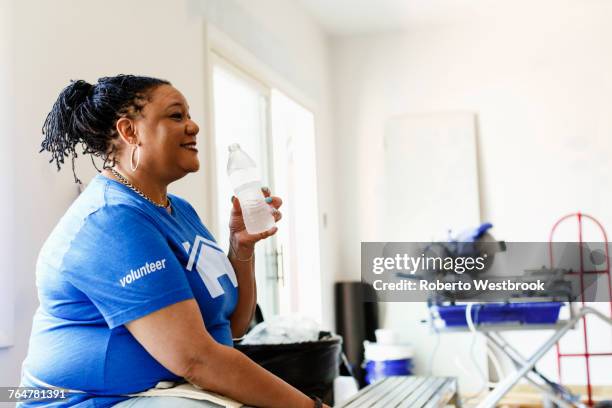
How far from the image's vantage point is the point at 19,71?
6.36ft

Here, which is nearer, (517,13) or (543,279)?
(543,279)

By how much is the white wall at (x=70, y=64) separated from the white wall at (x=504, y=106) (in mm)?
2051

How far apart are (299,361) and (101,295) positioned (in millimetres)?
1248

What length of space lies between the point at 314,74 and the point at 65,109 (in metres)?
3.80

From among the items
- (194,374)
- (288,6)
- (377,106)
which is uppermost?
(288,6)

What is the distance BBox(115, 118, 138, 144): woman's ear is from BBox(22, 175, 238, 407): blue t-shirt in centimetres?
16

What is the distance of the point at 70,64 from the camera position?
7.13 ft

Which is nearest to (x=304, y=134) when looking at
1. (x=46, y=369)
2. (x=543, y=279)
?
(x=543, y=279)

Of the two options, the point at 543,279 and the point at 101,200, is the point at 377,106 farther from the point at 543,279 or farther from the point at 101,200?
the point at 101,200

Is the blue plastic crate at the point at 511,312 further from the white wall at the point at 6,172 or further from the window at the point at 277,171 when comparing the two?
the white wall at the point at 6,172

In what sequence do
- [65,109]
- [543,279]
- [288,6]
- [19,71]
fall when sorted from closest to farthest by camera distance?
[65,109] < [19,71] < [543,279] < [288,6]

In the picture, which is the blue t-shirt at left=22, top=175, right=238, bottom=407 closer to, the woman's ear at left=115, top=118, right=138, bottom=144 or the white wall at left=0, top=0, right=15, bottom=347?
the woman's ear at left=115, top=118, right=138, bottom=144

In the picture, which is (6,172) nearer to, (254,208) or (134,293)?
(254,208)

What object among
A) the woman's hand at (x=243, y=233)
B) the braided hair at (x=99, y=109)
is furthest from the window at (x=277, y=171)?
the braided hair at (x=99, y=109)
